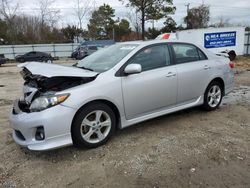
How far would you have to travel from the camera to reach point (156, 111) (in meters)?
4.31

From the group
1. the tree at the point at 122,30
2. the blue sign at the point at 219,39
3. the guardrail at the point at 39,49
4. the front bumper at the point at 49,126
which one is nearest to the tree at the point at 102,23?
the tree at the point at 122,30

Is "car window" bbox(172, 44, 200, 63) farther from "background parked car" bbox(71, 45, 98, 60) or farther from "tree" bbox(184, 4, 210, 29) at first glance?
"tree" bbox(184, 4, 210, 29)

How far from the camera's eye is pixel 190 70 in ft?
15.4

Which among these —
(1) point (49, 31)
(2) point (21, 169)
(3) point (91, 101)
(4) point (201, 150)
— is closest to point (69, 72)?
(3) point (91, 101)

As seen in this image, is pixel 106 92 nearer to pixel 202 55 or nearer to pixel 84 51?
pixel 202 55

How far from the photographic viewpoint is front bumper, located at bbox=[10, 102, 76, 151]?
3.25 metres

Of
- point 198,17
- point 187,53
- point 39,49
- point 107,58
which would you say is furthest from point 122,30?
point 107,58

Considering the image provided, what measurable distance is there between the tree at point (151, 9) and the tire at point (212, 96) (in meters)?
27.4

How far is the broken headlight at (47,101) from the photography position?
3.31 meters

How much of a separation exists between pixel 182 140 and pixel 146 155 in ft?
2.38

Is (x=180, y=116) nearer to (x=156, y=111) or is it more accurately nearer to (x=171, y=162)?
(x=156, y=111)

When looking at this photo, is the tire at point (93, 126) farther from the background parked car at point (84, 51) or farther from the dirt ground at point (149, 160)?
the background parked car at point (84, 51)

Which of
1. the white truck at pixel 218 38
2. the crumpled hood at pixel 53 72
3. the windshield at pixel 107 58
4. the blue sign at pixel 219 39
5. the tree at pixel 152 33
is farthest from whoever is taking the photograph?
the tree at pixel 152 33

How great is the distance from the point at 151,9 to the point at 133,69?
99.9 ft
